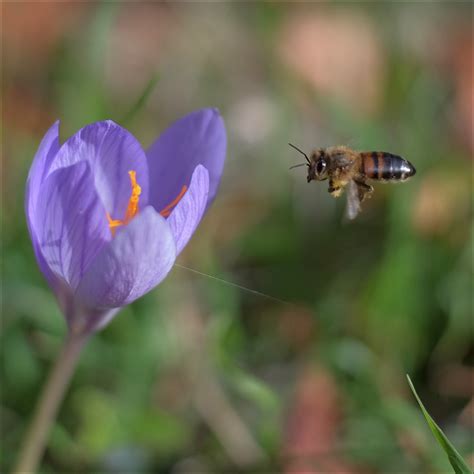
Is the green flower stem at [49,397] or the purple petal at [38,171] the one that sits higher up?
the purple petal at [38,171]

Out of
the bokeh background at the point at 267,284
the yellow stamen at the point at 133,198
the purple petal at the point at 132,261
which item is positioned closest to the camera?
the purple petal at the point at 132,261

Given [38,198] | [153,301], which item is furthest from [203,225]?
[38,198]

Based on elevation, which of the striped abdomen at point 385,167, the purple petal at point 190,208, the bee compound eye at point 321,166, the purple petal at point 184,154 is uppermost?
the striped abdomen at point 385,167

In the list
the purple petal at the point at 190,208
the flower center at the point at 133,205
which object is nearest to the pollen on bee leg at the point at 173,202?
the flower center at the point at 133,205

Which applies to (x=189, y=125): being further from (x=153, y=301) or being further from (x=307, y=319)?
(x=307, y=319)

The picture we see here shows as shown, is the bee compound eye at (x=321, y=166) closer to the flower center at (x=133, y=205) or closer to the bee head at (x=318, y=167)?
the bee head at (x=318, y=167)

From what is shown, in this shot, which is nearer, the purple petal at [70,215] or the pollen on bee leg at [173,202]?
the purple petal at [70,215]

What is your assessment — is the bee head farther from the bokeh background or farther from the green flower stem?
the green flower stem

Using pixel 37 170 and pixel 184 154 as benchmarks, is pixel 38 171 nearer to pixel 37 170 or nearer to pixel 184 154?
pixel 37 170
